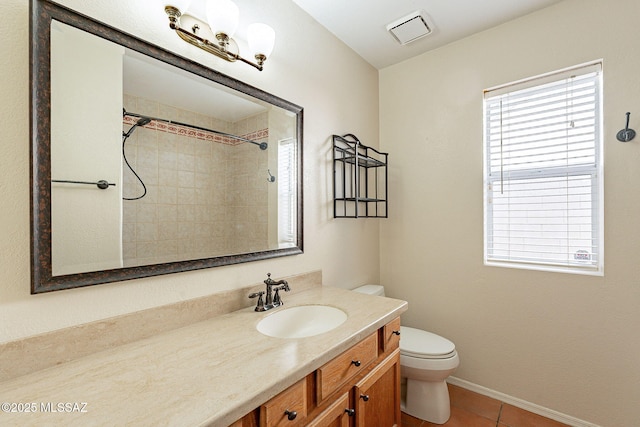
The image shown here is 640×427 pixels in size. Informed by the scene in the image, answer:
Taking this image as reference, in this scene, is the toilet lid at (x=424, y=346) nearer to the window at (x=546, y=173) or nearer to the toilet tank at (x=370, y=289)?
the toilet tank at (x=370, y=289)

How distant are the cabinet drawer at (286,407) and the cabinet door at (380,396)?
1.07 ft

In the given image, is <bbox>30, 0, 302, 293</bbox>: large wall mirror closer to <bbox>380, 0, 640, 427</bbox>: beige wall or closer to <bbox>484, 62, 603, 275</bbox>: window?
<bbox>380, 0, 640, 427</bbox>: beige wall

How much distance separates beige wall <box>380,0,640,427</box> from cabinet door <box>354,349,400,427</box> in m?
0.91

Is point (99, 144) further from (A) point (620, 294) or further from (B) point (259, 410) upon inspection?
(A) point (620, 294)

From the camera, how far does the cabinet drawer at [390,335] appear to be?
4.26 ft

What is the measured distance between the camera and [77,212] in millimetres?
895

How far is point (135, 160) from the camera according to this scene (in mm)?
1019

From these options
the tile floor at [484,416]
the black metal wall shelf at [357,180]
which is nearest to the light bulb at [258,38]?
the black metal wall shelf at [357,180]

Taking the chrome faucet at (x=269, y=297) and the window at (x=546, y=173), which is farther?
the window at (x=546, y=173)

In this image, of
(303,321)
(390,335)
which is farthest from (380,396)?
(303,321)

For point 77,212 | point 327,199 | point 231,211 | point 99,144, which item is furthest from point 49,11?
point 327,199

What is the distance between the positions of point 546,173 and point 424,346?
1.33 meters

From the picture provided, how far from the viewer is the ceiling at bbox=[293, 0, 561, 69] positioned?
1.69 meters

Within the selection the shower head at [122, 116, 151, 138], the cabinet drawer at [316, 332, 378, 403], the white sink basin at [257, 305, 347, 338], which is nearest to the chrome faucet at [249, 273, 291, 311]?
the white sink basin at [257, 305, 347, 338]
